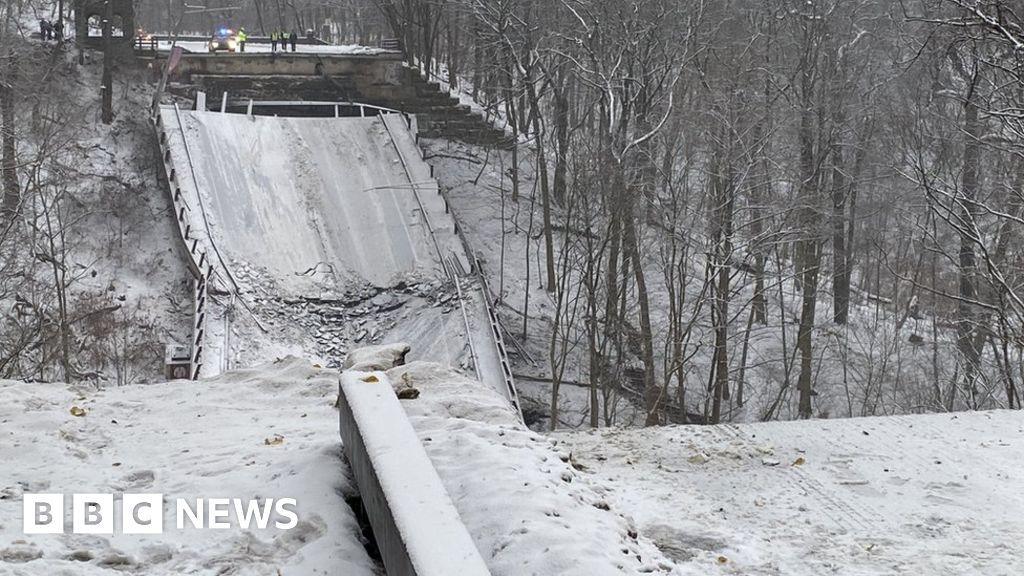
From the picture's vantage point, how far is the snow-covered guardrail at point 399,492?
5.41m

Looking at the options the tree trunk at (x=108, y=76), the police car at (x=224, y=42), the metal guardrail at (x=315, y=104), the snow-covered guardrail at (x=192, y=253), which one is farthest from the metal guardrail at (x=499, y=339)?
the police car at (x=224, y=42)

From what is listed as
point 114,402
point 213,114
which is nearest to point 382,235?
point 213,114

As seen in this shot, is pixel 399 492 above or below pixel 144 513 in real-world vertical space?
above

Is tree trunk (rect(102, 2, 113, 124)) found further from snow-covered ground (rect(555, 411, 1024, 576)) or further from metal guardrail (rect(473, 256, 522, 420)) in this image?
snow-covered ground (rect(555, 411, 1024, 576))

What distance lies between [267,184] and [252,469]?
2552 cm

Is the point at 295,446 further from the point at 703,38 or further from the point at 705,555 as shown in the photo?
the point at 703,38

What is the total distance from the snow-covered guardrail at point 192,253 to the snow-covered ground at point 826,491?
1427 cm

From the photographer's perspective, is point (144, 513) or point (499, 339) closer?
point (144, 513)

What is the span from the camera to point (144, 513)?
271 inches

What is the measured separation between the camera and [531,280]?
31438 mm

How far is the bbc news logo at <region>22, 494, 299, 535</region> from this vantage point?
6633mm

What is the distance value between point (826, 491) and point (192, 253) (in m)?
21.4

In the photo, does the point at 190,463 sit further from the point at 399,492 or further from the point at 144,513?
the point at 399,492

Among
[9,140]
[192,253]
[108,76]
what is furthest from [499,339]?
[108,76]
